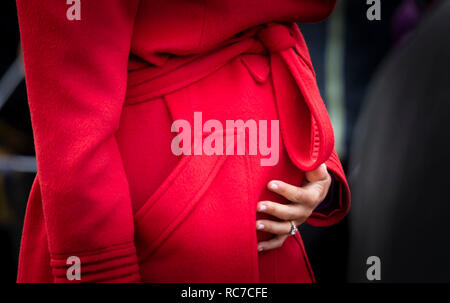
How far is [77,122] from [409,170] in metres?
0.57

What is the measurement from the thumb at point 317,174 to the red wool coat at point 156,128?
0.03 m

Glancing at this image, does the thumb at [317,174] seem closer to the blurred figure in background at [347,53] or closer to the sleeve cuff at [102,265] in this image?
the sleeve cuff at [102,265]

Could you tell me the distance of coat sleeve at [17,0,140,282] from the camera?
33 centimetres

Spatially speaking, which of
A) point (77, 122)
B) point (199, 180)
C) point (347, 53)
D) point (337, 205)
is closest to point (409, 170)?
point (337, 205)

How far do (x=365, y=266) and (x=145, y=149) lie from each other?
0.71m

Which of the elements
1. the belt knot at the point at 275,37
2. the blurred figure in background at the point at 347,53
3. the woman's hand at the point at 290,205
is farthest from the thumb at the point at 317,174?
the blurred figure in background at the point at 347,53

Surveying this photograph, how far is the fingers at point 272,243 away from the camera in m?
0.42

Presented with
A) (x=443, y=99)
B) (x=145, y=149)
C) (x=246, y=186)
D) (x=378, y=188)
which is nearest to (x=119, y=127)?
(x=145, y=149)

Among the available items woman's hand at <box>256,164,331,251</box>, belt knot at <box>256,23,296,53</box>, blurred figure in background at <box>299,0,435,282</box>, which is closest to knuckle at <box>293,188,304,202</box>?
woman's hand at <box>256,164,331,251</box>

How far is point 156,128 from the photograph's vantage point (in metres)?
0.39

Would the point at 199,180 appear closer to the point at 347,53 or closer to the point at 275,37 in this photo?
the point at 275,37

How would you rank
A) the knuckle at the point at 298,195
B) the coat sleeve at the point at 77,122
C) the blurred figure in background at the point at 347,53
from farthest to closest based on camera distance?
1. the blurred figure in background at the point at 347,53
2. the knuckle at the point at 298,195
3. the coat sleeve at the point at 77,122
